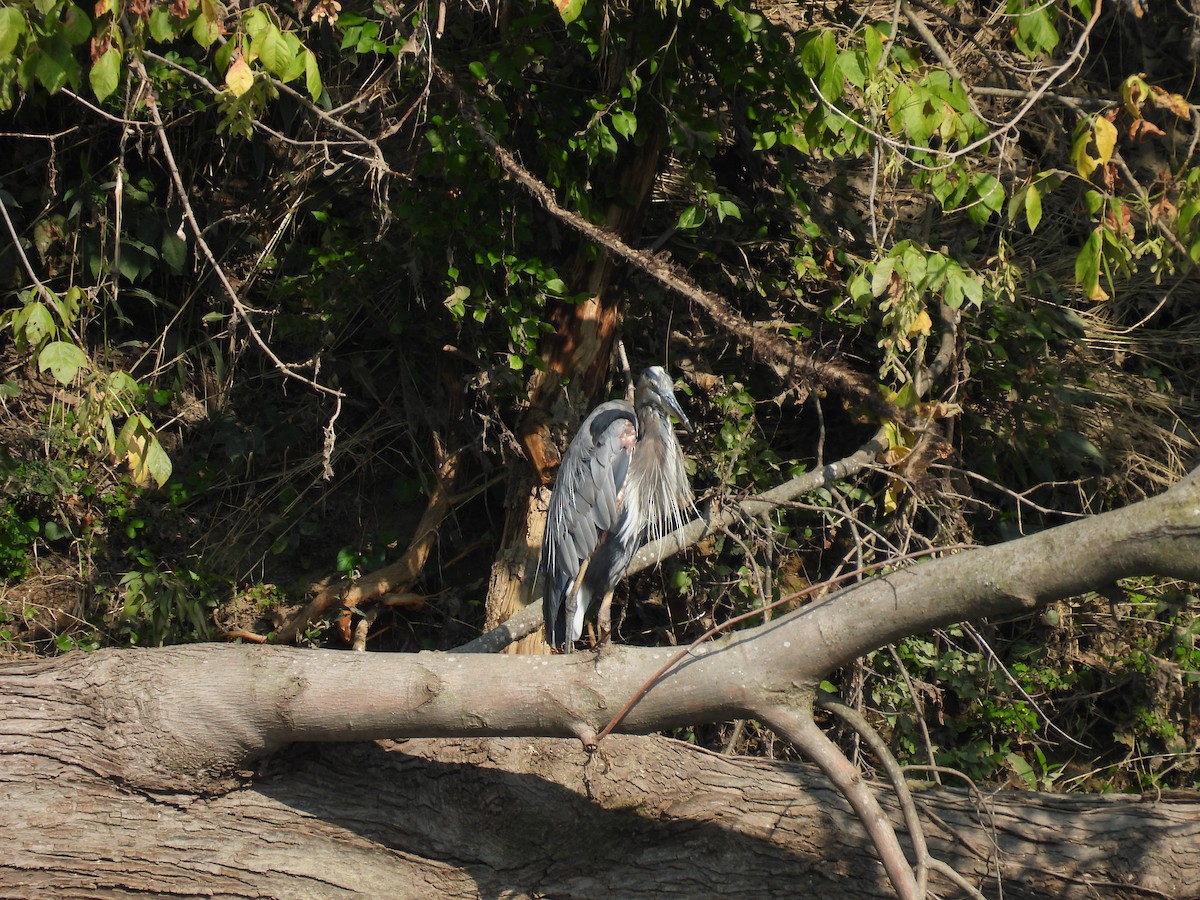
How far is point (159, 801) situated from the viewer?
10.9 feet

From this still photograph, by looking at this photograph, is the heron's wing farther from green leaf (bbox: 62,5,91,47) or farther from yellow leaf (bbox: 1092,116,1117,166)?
green leaf (bbox: 62,5,91,47)

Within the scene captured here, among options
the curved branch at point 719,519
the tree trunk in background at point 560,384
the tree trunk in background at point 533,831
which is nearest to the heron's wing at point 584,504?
the curved branch at point 719,519

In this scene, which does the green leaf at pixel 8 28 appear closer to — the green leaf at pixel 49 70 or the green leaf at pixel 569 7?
the green leaf at pixel 49 70

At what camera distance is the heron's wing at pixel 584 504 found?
4.41 meters

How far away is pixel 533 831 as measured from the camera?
3434 millimetres

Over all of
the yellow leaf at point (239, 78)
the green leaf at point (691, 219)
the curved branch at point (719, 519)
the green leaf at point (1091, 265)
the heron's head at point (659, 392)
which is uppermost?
the green leaf at point (691, 219)

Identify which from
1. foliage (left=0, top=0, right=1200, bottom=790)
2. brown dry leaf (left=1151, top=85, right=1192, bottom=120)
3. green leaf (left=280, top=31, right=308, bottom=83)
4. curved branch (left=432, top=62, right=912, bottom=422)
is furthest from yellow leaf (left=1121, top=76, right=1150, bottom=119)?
Answer: green leaf (left=280, top=31, right=308, bottom=83)

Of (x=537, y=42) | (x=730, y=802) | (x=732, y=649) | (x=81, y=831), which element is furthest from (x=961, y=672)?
(x=81, y=831)

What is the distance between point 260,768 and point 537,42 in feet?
9.83

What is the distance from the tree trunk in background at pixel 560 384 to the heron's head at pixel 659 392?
16.5 inches

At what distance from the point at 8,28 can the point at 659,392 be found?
2781 millimetres

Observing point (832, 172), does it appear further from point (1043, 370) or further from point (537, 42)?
point (537, 42)

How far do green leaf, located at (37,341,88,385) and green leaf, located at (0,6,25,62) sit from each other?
0.74m

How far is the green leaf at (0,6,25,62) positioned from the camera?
2.51 m
